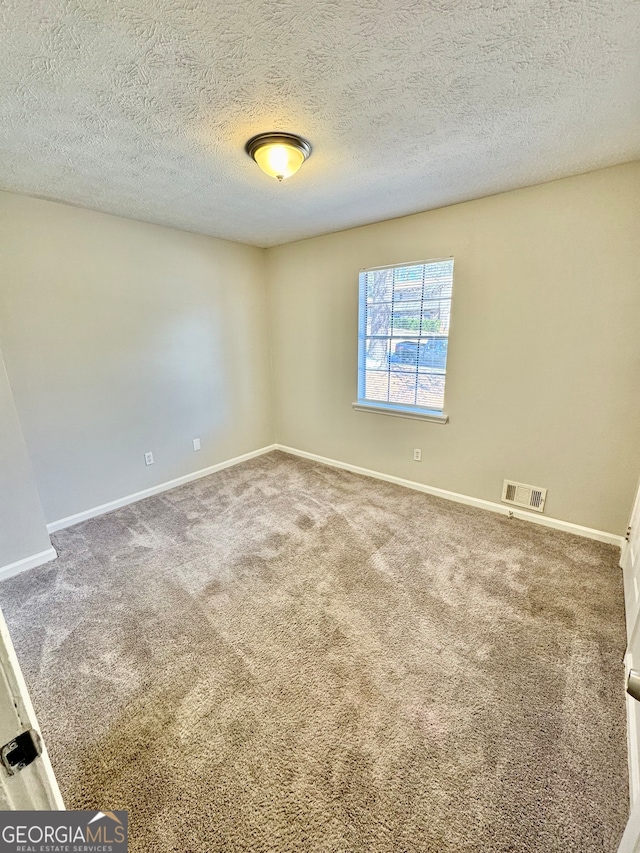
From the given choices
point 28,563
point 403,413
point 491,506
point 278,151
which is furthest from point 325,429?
point 28,563

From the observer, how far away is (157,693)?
1.44m

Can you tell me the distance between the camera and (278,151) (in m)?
1.64

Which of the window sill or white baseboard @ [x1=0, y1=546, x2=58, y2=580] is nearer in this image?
white baseboard @ [x1=0, y1=546, x2=58, y2=580]

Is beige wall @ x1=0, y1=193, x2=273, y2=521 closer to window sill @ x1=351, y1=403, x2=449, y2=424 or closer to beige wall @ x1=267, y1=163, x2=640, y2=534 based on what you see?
beige wall @ x1=267, y1=163, x2=640, y2=534

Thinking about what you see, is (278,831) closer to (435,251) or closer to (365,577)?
(365,577)

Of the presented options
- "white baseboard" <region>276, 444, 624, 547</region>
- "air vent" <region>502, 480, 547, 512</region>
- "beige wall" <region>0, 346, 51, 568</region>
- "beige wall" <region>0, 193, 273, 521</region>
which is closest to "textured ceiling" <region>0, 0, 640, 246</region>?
"beige wall" <region>0, 193, 273, 521</region>

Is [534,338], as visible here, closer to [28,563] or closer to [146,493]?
[146,493]

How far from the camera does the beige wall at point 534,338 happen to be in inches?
81.9

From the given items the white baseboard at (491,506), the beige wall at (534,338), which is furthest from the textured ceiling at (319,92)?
the white baseboard at (491,506)

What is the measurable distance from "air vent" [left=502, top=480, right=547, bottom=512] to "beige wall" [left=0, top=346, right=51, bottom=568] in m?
3.40

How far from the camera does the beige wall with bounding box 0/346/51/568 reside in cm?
211

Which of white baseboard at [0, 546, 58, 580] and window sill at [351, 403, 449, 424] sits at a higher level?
window sill at [351, 403, 449, 424]

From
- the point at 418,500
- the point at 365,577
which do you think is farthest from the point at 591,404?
the point at 365,577

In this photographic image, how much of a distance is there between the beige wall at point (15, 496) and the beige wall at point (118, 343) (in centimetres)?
38
